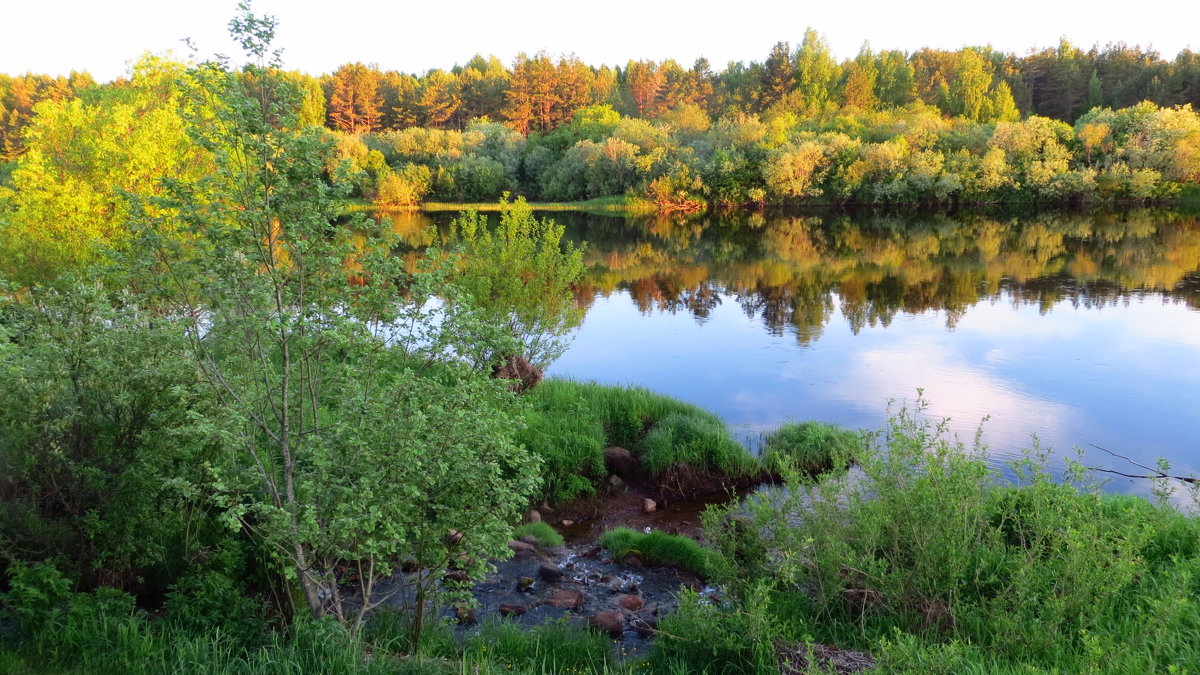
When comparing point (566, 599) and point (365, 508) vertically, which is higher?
point (365, 508)

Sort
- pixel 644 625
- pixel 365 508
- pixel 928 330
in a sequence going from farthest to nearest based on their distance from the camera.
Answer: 1. pixel 928 330
2. pixel 644 625
3. pixel 365 508

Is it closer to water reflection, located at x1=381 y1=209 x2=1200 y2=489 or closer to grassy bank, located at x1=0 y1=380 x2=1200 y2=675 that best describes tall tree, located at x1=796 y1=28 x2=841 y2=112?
water reflection, located at x1=381 y1=209 x2=1200 y2=489

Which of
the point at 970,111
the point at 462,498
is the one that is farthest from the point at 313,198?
the point at 970,111

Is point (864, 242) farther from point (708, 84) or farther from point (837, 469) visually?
point (708, 84)

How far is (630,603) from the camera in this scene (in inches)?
299

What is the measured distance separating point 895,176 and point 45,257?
193 feet

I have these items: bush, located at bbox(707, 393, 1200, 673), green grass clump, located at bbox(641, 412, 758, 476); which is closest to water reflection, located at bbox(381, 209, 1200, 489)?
green grass clump, located at bbox(641, 412, 758, 476)

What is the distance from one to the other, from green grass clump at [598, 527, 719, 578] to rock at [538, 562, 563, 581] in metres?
0.94

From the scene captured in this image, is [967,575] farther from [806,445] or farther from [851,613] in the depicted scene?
[806,445]

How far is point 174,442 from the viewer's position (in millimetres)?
5695

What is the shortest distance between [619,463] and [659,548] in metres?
2.87

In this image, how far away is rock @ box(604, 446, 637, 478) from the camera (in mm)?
11656

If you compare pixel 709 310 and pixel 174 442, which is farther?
pixel 709 310

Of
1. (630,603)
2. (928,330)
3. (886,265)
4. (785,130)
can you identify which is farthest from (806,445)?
(785,130)
